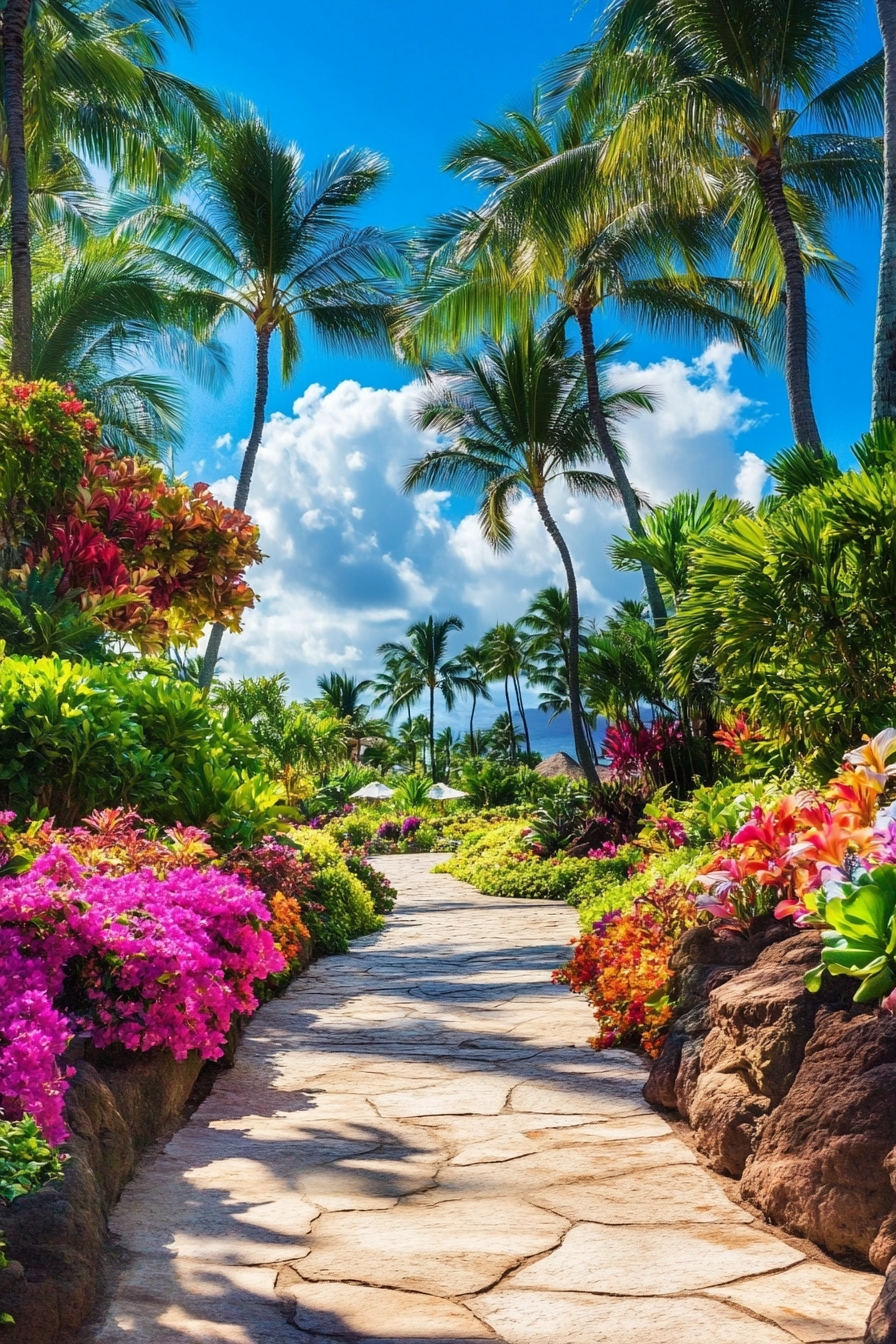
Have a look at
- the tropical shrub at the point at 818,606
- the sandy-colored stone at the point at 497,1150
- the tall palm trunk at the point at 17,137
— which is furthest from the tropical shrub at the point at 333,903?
the tall palm trunk at the point at 17,137

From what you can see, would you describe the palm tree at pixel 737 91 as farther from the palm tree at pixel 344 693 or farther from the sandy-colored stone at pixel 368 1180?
the palm tree at pixel 344 693

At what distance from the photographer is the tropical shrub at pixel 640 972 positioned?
4570mm

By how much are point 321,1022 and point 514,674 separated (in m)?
50.4

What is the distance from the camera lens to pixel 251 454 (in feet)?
60.4

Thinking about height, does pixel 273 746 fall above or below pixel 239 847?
above

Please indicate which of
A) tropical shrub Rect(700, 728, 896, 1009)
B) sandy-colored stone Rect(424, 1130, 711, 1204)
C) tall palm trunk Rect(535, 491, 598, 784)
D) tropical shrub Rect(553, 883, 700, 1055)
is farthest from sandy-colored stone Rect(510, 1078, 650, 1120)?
tall palm trunk Rect(535, 491, 598, 784)

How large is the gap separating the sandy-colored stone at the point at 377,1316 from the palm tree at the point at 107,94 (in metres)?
14.0

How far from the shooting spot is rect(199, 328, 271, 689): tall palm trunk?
17953 mm

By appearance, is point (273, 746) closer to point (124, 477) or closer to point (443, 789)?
point (443, 789)

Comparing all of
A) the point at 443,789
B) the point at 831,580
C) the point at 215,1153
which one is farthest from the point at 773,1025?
the point at 443,789

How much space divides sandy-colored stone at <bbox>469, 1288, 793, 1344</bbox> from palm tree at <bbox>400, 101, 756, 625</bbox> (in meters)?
12.2

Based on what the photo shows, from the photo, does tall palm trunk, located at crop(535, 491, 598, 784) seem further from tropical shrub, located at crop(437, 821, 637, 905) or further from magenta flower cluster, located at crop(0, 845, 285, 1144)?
magenta flower cluster, located at crop(0, 845, 285, 1144)

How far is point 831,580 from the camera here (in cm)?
617

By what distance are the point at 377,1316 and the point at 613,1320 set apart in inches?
20.8
